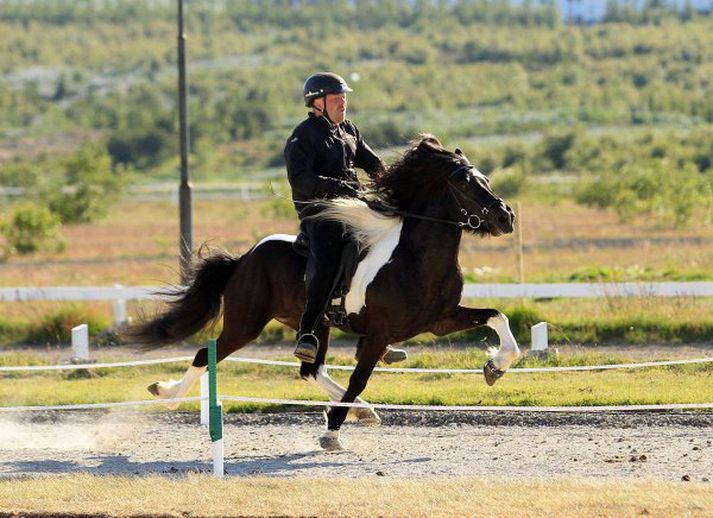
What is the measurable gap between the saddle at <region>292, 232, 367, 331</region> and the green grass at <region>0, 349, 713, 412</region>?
2446mm

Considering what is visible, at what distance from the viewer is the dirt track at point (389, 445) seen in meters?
10.3

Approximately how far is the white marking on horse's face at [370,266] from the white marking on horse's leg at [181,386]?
1718mm

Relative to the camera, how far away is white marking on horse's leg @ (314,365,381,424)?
11.5 metres

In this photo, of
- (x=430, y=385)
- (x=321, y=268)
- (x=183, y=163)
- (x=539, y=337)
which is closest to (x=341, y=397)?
(x=321, y=268)

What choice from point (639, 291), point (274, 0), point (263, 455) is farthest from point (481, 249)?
point (274, 0)

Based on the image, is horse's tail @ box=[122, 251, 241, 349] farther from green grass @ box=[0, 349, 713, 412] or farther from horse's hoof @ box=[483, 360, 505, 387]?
horse's hoof @ box=[483, 360, 505, 387]

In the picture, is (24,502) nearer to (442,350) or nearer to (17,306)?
(442,350)

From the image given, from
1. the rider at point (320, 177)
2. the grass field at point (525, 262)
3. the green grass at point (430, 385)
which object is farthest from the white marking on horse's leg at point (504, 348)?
the grass field at point (525, 262)

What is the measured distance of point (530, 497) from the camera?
28.6 ft

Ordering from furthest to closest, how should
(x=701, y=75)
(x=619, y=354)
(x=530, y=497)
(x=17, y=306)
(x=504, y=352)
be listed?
1. (x=701, y=75)
2. (x=17, y=306)
3. (x=619, y=354)
4. (x=504, y=352)
5. (x=530, y=497)

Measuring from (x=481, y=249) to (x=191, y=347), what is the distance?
45.0 ft

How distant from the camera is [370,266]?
10.9m

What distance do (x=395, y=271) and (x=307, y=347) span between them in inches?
37.7

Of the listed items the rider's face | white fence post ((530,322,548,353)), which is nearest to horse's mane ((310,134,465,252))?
the rider's face
